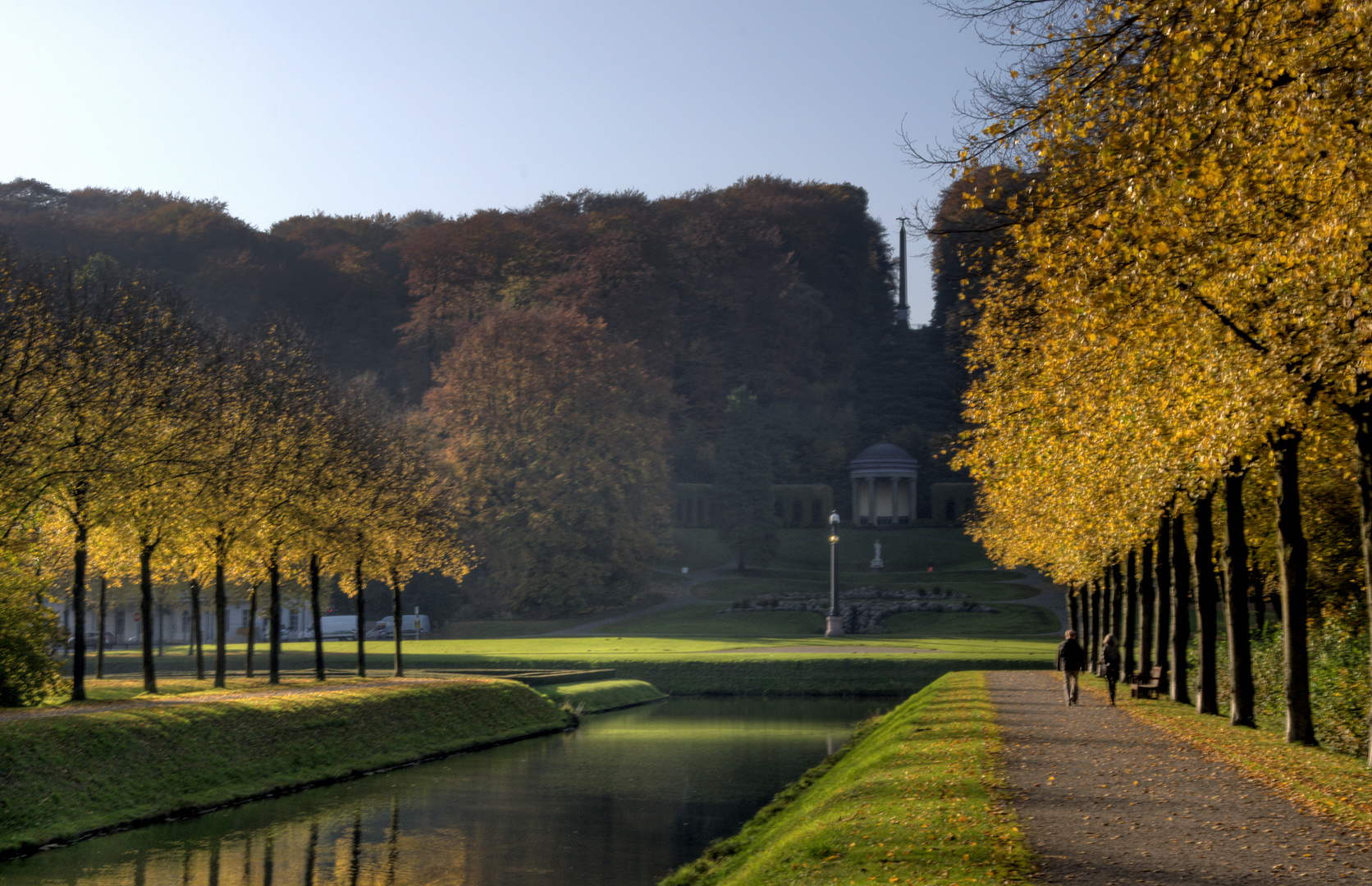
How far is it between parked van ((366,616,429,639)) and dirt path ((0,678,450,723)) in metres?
36.4

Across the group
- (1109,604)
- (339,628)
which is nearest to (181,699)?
(1109,604)

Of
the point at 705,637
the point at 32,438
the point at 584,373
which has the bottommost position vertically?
the point at 705,637

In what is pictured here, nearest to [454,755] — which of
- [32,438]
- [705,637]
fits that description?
[32,438]

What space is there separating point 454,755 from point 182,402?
12084 millimetres

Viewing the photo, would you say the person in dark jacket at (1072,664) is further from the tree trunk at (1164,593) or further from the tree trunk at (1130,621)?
the tree trunk at (1130,621)

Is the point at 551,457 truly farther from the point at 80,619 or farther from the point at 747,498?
the point at 80,619

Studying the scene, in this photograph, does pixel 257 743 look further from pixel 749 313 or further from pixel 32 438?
pixel 749 313

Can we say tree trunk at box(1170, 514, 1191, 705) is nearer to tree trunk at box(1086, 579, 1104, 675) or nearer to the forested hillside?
tree trunk at box(1086, 579, 1104, 675)

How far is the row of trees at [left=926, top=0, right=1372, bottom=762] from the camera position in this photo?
11266mm

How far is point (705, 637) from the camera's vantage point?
62.6 meters

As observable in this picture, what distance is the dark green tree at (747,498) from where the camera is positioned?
8969cm

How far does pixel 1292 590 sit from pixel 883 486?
93.7 meters

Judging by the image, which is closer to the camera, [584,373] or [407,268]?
[584,373]

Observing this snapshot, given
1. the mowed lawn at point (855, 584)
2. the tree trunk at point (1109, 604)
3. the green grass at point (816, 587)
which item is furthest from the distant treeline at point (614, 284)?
the tree trunk at point (1109, 604)
